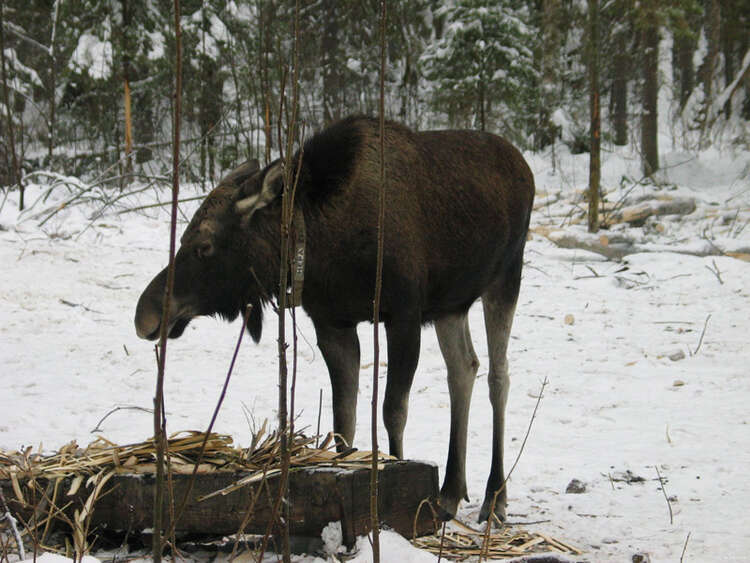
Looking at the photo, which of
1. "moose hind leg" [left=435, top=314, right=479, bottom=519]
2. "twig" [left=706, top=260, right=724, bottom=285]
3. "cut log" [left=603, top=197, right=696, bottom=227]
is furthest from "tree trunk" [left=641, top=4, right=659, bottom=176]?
"moose hind leg" [left=435, top=314, right=479, bottom=519]

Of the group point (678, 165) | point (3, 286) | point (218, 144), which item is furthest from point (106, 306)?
point (678, 165)

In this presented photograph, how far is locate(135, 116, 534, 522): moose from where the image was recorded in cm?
370

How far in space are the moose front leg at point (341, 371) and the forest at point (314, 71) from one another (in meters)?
10.7

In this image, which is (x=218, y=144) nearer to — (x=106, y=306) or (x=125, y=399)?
(x=106, y=306)

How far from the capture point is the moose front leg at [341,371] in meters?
4.10

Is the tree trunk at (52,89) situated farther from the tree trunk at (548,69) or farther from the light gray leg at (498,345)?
the tree trunk at (548,69)

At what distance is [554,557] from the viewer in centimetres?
249

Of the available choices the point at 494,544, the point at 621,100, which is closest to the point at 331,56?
the point at 621,100

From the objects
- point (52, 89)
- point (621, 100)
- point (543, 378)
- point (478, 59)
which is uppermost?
point (621, 100)

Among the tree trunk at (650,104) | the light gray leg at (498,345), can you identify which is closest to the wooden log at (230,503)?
the light gray leg at (498,345)

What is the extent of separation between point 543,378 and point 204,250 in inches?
167

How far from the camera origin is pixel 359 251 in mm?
3686

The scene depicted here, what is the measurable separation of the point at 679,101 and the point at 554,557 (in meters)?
34.0

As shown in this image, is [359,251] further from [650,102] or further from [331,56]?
[331,56]
